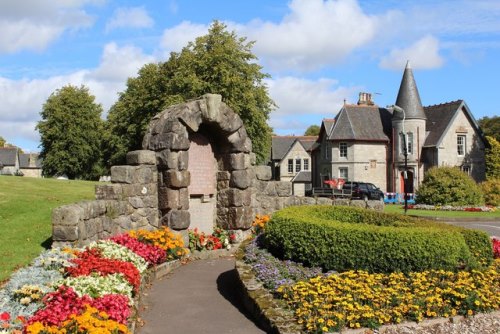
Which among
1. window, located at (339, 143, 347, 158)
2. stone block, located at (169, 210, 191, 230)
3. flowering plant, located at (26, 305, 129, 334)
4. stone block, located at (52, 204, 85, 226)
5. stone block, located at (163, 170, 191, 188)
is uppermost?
window, located at (339, 143, 347, 158)

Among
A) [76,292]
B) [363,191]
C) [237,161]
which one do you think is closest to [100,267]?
[76,292]

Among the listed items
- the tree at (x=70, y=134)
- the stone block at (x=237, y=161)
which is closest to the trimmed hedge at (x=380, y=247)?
the stone block at (x=237, y=161)

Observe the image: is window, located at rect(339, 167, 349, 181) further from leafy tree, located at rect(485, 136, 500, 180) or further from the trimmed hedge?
the trimmed hedge

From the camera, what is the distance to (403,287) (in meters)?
7.32

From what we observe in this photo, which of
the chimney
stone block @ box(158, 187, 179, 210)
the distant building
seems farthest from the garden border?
the distant building

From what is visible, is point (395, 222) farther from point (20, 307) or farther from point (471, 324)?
point (20, 307)

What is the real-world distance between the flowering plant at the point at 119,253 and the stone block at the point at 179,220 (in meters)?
2.67

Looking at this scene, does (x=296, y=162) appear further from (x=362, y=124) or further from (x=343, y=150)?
(x=362, y=124)

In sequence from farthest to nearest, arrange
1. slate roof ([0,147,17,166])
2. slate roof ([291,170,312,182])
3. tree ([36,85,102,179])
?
slate roof ([0,147,17,166]) → slate roof ([291,170,312,182]) → tree ([36,85,102,179])

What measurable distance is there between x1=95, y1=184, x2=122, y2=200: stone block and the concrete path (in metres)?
2.22

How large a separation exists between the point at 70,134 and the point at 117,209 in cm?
4340

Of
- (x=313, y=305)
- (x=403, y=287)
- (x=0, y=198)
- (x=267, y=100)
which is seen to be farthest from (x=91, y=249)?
(x=267, y=100)

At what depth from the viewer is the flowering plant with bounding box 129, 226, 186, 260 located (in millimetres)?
10781

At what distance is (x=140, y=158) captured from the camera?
11945 millimetres
